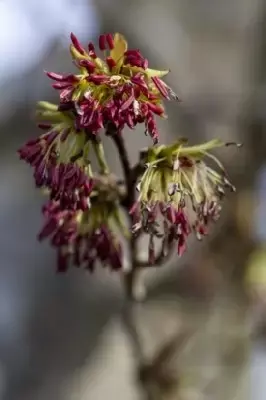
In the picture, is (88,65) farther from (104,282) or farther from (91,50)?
(104,282)

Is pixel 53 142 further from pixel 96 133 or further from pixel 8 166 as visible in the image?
pixel 8 166

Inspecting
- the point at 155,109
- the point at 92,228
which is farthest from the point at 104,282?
the point at 155,109

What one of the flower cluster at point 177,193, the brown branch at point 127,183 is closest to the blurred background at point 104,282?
the brown branch at point 127,183

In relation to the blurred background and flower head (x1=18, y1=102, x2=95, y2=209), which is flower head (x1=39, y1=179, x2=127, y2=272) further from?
the blurred background

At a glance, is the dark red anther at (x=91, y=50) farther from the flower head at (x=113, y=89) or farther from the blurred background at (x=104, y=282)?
the blurred background at (x=104, y=282)

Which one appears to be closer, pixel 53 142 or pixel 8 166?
pixel 53 142

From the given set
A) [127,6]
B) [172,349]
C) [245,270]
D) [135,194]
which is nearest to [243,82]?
[127,6]
